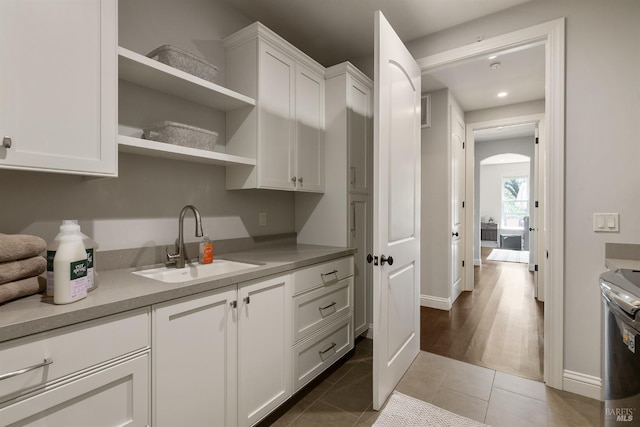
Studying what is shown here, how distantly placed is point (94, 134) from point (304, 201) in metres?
1.66

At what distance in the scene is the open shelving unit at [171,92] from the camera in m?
1.40

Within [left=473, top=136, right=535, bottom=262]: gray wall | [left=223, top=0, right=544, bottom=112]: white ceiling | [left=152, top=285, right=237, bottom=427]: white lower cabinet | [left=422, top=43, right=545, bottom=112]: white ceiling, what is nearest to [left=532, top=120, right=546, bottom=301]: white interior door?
[left=422, top=43, right=545, bottom=112]: white ceiling

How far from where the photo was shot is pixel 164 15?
1.80 metres

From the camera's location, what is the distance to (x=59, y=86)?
1.12 metres

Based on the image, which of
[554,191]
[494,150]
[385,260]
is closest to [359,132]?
[385,260]

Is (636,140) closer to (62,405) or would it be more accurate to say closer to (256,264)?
(256,264)

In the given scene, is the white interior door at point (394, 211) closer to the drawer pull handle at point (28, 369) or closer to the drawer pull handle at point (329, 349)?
the drawer pull handle at point (329, 349)

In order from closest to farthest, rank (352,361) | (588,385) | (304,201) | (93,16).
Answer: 1. (93,16)
2. (588,385)
3. (352,361)
4. (304,201)

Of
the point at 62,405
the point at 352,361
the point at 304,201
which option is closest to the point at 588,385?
the point at 352,361

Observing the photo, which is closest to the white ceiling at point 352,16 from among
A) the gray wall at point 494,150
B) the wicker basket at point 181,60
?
the wicker basket at point 181,60

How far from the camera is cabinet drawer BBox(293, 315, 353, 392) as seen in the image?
1857mm

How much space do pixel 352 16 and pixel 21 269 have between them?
2.51m

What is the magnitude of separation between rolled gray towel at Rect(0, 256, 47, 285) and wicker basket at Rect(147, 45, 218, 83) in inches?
43.0

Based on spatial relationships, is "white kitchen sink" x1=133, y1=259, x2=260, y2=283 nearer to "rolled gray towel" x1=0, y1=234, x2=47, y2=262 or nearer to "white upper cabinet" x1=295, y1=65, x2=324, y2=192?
"rolled gray towel" x1=0, y1=234, x2=47, y2=262
